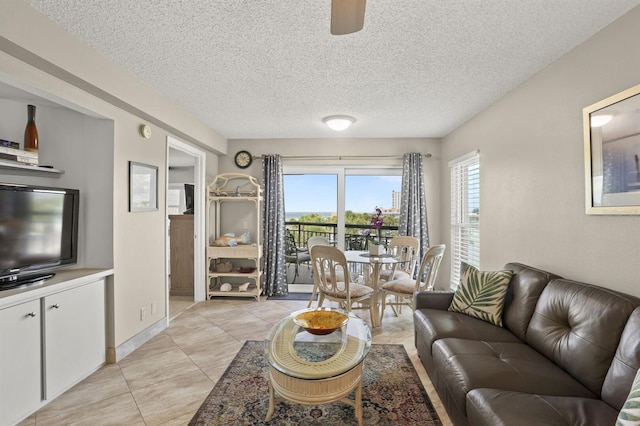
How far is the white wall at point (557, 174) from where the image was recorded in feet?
6.01

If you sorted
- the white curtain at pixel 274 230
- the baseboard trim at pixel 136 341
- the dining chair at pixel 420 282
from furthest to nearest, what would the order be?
the white curtain at pixel 274 230
the dining chair at pixel 420 282
the baseboard trim at pixel 136 341

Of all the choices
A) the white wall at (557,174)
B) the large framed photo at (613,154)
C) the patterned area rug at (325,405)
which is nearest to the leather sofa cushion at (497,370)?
the patterned area rug at (325,405)

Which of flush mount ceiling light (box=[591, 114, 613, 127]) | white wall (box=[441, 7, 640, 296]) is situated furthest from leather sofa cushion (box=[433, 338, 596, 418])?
flush mount ceiling light (box=[591, 114, 613, 127])

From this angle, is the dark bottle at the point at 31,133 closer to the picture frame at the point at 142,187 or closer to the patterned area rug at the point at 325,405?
the picture frame at the point at 142,187

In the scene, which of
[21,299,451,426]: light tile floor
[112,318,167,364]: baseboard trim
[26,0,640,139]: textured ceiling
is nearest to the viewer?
[26,0,640,139]: textured ceiling

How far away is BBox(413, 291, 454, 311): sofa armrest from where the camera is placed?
273 centimetres

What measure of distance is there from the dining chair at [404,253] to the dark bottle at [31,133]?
12.6ft

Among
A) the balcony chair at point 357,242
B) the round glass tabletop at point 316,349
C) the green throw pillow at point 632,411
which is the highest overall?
the balcony chair at point 357,242

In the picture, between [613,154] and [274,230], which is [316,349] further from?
[274,230]

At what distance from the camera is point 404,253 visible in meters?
4.42

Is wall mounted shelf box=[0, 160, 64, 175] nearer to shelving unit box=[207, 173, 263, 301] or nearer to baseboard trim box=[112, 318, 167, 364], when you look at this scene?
baseboard trim box=[112, 318, 167, 364]

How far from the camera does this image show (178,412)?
203cm

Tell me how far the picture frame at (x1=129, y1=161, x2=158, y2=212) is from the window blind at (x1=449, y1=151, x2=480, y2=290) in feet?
12.0

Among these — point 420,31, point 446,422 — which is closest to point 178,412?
point 446,422
